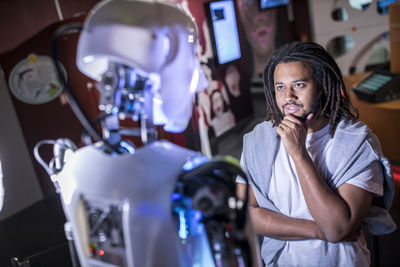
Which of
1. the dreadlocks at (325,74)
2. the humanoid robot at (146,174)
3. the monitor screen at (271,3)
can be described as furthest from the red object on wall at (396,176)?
the monitor screen at (271,3)

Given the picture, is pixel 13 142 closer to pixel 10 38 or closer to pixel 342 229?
pixel 10 38

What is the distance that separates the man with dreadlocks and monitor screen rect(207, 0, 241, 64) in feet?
9.84

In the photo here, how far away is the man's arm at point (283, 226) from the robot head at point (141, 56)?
0.55 meters

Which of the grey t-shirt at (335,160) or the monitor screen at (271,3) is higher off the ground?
the monitor screen at (271,3)

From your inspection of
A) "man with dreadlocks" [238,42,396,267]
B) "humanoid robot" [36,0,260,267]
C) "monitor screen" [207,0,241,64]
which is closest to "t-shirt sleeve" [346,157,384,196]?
"man with dreadlocks" [238,42,396,267]

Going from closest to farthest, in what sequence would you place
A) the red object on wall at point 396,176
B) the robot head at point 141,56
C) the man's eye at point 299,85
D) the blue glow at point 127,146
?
1. the robot head at point 141,56
2. the blue glow at point 127,146
3. the man's eye at point 299,85
4. the red object on wall at point 396,176

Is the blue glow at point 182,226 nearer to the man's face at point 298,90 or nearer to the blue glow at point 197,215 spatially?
the blue glow at point 197,215

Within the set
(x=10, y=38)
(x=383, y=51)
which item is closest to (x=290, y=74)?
(x=10, y=38)

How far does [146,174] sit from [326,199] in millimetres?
622

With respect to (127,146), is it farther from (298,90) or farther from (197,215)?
(298,90)

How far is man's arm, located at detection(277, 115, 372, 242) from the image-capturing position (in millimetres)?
1047

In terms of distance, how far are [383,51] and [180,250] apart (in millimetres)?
4785

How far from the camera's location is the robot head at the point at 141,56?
0.67 meters

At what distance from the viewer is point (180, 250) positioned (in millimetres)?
711
